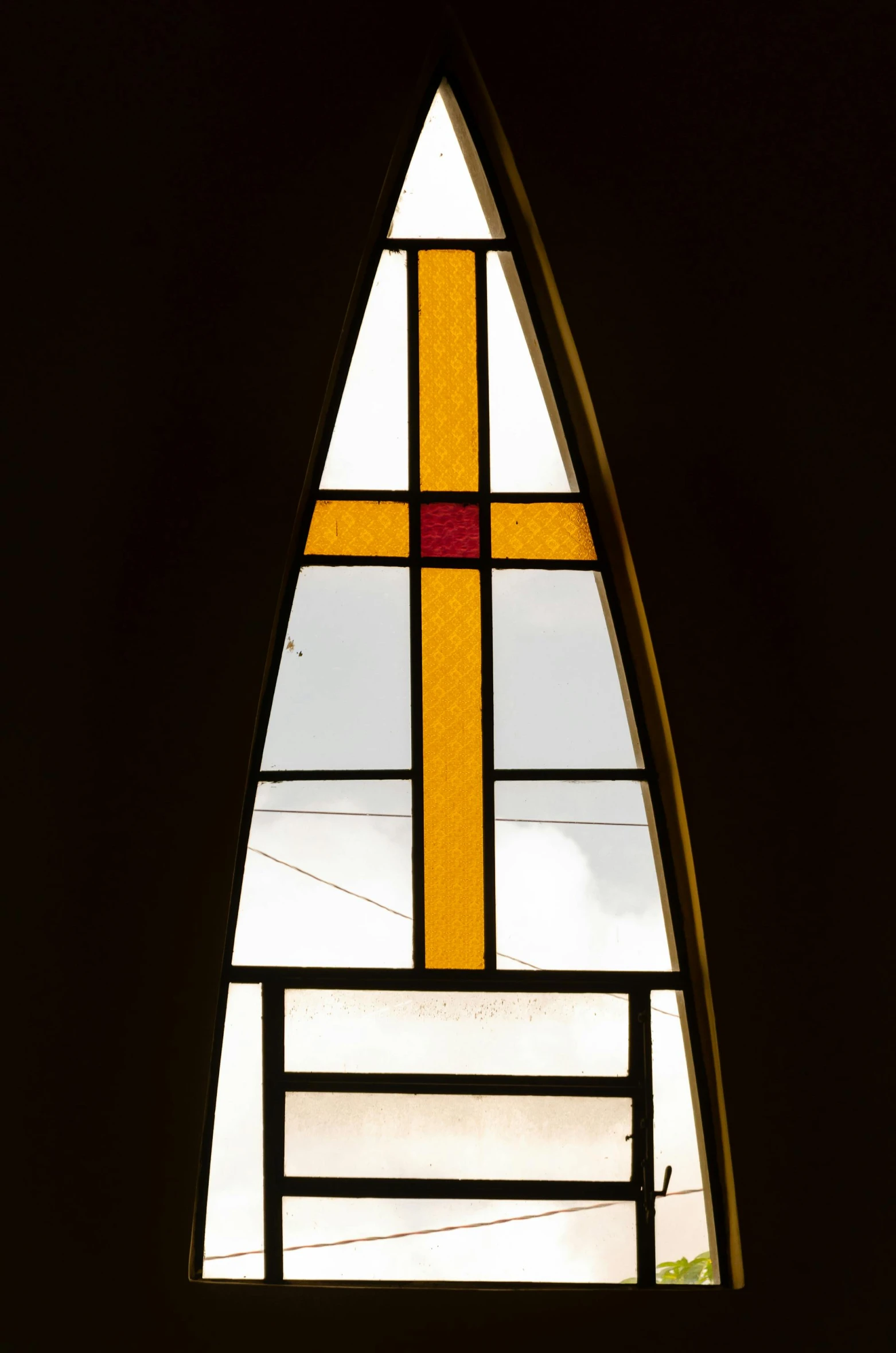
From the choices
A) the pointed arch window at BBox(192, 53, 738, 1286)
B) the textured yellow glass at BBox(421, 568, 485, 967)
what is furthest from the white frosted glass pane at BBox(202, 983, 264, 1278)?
the textured yellow glass at BBox(421, 568, 485, 967)

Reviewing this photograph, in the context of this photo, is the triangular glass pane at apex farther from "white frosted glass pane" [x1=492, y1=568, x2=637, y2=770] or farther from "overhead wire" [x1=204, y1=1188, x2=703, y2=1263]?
"overhead wire" [x1=204, y1=1188, x2=703, y2=1263]

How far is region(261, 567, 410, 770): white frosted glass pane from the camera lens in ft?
6.97

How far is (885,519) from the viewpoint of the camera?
202 cm

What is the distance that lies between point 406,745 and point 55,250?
4.24 ft

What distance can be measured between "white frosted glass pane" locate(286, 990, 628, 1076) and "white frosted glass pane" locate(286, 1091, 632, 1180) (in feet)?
0.21

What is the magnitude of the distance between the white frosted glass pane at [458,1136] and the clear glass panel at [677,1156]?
10 centimetres

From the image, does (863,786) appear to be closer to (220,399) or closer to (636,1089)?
(636,1089)

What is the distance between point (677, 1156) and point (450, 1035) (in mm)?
556

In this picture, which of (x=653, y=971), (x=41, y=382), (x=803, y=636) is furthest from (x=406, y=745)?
(x=41, y=382)

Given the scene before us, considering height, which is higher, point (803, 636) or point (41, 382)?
point (41, 382)

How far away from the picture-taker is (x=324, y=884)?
2.09m

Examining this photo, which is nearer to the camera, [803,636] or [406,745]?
[803,636]

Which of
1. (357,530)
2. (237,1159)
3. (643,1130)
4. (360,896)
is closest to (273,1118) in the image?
(237,1159)

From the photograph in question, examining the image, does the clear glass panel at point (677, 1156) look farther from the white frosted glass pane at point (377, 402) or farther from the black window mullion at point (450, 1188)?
the white frosted glass pane at point (377, 402)
